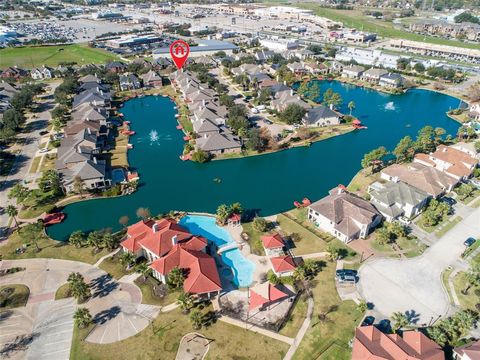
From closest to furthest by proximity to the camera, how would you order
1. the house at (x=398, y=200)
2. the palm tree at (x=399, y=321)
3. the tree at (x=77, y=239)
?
the palm tree at (x=399, y=321)
the tree at (x=77, y=239)
the house at (x=398, y=200)

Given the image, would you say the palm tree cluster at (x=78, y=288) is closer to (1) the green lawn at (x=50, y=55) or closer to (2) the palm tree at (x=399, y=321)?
(2) the palm tree at (x=399, y=321)

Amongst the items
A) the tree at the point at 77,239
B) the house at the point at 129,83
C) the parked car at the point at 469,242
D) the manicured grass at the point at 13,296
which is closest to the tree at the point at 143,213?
Answer: the tree at the point at 77,239

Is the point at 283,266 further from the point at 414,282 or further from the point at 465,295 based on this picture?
the point at 465,295

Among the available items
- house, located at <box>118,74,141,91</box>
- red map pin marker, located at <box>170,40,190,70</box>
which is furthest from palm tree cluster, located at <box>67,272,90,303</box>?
red map pin marker, located at <box>170,40,190,70</box>

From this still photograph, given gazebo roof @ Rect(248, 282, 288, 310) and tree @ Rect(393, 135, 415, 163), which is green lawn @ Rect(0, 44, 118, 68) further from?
gazebo roof @ Rect(248, 282, 288, 310)

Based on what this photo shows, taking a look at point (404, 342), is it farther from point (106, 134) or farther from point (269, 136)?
point (106, 134)

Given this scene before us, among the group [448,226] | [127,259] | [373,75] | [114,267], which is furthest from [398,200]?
[373,75]
